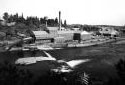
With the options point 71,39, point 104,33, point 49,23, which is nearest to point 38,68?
point 71,39

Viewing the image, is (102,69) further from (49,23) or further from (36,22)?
(49,23)

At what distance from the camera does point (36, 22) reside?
92.8m

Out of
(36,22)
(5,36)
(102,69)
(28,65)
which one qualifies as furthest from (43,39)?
(36,22)

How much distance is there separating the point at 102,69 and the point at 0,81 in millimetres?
17442

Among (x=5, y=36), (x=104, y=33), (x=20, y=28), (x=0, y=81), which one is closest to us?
(x=0, y=81)

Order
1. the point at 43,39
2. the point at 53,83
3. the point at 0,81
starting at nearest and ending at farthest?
the point at 53,83 → the point at 0,81 → the point at 43,39

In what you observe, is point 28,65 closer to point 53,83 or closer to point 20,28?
point 53,83

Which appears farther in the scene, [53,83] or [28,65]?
[28,65]

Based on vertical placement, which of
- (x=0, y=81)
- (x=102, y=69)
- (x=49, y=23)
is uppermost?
(x=49, y=23)

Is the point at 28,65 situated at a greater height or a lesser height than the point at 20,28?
lesser

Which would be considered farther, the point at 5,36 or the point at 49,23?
the point at 49,23

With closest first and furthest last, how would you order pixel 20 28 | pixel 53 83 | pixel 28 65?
pixel 53 83, pixel 28 65, pixel 20 28

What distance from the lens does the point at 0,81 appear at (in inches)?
592

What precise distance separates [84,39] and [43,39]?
59.2 ft
